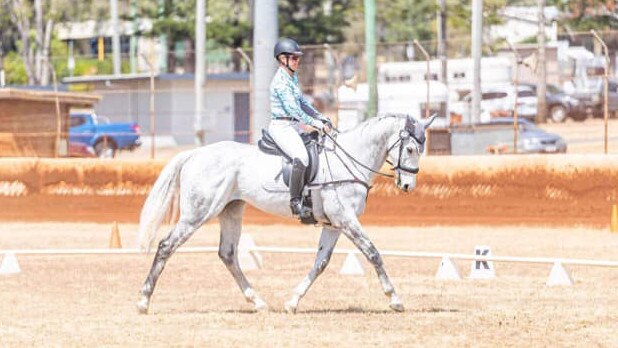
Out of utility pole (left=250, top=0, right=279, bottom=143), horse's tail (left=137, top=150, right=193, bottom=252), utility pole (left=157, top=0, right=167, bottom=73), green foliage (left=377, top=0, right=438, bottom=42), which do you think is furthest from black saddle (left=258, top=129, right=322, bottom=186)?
green foliage (left=377, top=0, right=438, bottom=42)

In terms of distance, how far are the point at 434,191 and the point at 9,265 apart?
992cm

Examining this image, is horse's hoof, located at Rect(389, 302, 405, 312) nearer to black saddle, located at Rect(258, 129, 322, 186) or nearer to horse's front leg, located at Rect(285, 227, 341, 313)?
horse's front leg, located at Rect(285, 227, 341, 313)

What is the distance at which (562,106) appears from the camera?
57250 mm

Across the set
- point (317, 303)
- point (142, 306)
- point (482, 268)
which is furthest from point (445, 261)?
point (142, 306)

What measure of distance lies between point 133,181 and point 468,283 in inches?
480

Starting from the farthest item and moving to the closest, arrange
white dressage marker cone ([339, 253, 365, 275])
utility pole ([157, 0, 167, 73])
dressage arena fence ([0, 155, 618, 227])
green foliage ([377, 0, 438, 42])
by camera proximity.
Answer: green foliage ([377, 0, 438, 42]) < utility pole ([157, 0, 167, 73]) < dressage arena fence ([0, 155, 618, 227]) < white dressage marker cone ([339, 253, 365, 275])

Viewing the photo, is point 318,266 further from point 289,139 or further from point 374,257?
point 289,139

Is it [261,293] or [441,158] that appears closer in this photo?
[261,293]

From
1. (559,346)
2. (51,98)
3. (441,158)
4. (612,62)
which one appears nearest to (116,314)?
(559,346)

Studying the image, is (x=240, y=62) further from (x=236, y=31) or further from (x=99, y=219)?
(x=99, y=219)

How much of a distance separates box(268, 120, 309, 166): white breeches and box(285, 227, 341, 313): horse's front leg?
85 cm

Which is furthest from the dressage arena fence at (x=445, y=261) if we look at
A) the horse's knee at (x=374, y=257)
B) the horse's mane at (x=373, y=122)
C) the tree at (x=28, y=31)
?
the tree at (x=28, y=31)

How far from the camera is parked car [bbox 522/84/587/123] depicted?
183ft

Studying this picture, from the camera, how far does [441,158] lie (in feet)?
95.0
